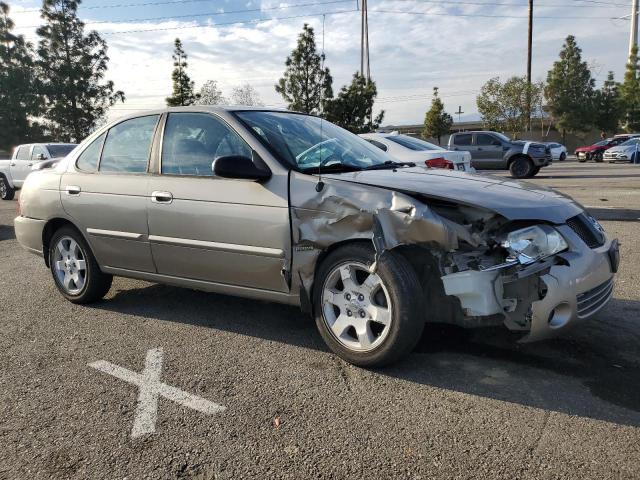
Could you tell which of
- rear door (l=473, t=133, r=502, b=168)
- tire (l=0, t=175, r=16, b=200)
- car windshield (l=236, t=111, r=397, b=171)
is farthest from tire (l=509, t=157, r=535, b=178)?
tire (l=0, t=175, r=16, b=200)

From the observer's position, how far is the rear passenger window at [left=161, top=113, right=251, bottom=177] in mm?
4074

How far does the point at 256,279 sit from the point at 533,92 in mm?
54173

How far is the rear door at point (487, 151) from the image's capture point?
2024 cm

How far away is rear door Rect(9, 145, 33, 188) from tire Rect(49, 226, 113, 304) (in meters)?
12.9

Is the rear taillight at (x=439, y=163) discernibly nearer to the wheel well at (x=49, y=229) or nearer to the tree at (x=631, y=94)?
the wheel well at (x=49, y=229)

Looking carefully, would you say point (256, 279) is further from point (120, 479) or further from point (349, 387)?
point (120, 479)

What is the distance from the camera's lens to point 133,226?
14.6 ft

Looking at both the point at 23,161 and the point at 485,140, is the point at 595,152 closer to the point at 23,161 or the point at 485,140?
the point at 485,140

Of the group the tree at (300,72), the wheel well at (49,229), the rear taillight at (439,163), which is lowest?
the wheel well at (49,229)

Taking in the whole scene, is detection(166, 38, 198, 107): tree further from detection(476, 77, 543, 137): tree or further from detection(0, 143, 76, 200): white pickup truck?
detection(476, 77, 543, 137): tree

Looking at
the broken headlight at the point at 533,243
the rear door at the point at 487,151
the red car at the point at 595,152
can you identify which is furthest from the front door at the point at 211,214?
the red car at the point at 595,152

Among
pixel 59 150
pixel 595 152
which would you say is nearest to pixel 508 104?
pixel 595 152

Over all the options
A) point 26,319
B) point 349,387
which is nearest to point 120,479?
point 349,387

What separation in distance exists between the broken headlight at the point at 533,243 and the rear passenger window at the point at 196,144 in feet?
6.26
